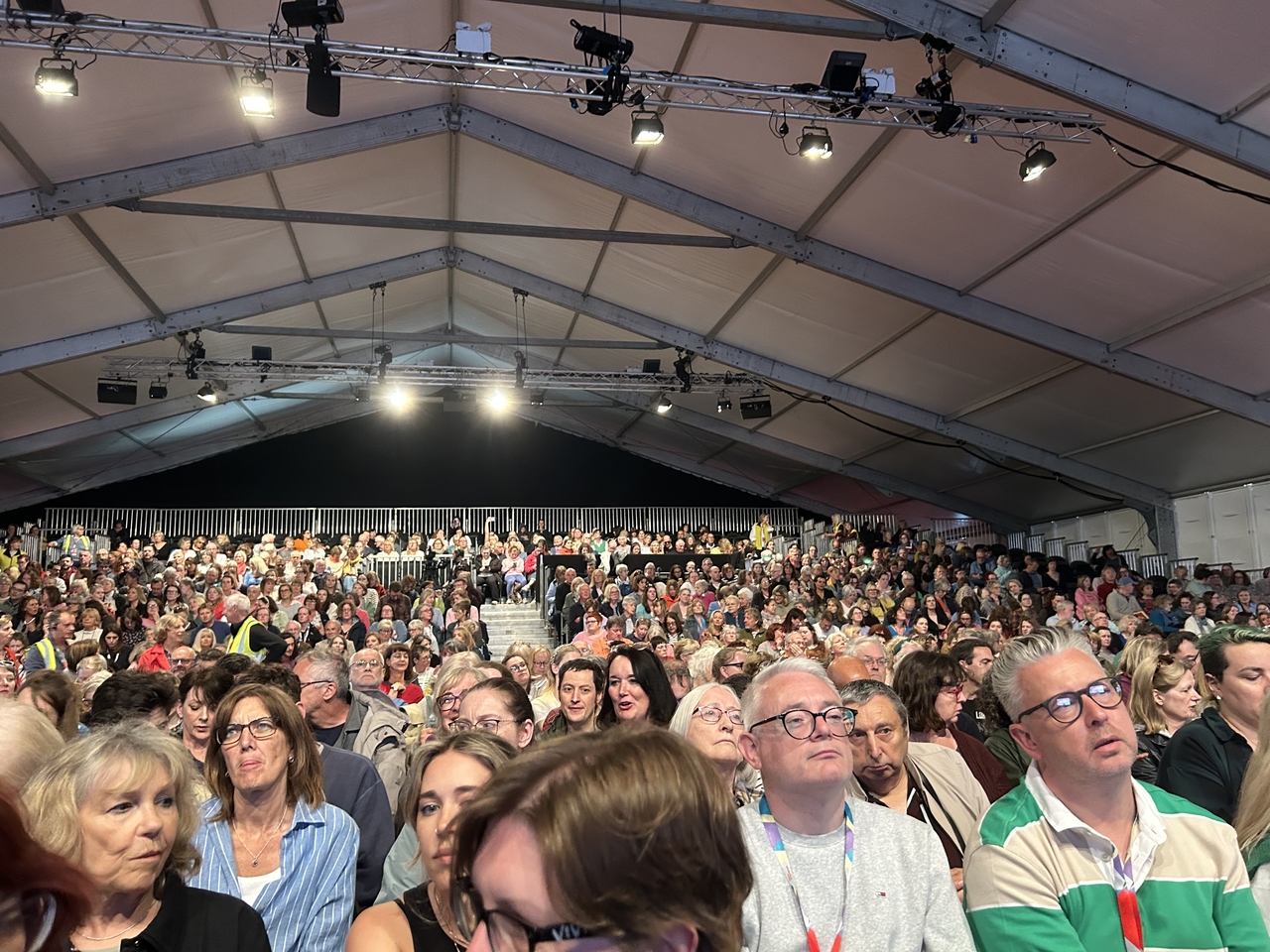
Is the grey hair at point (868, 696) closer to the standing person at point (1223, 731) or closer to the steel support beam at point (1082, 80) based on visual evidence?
the standing person at point (1223, 731)

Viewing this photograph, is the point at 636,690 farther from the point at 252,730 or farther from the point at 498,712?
the point at 252,730

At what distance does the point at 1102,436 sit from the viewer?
1356 centimetres

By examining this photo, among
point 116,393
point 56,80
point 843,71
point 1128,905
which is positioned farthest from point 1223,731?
point 116,393

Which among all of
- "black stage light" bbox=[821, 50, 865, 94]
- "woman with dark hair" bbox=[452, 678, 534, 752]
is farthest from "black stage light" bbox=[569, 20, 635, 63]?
"woman with dark hair" bbox=[452, 678, 534, 752]

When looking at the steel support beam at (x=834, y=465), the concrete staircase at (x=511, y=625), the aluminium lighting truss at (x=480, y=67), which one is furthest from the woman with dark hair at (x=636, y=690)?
the steel support beam at (x=834, y=465)

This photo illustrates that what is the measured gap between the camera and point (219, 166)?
367 inches

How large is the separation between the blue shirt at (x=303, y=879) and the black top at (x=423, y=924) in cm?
52

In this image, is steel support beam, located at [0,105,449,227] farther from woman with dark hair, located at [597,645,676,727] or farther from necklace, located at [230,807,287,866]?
necklace, located at [230,807,287,866]

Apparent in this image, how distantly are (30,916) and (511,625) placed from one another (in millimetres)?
15344

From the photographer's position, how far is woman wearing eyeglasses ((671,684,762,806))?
299cm

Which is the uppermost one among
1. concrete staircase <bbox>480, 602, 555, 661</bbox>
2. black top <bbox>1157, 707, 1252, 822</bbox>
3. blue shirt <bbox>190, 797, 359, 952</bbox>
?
concrete staircase <bbox>480, 602, 555, 661</bbox>

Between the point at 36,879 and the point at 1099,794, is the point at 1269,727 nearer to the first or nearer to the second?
the point at 1099,794

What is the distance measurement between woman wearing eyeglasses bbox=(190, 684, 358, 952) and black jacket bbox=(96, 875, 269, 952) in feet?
1.16

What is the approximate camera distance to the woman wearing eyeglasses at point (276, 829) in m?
2.49
